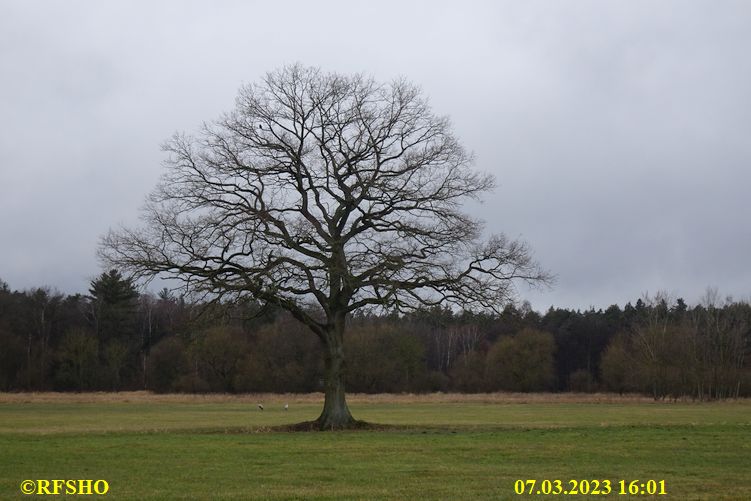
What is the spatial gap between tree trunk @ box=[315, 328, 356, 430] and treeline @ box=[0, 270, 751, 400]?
182 ft

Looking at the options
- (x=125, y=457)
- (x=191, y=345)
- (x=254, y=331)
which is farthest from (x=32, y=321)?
(x=125, y=457)

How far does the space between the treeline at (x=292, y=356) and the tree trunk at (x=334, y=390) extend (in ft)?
182

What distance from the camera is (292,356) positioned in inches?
4190

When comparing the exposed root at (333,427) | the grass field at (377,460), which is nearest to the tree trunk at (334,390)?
the exposed root at (333,427)

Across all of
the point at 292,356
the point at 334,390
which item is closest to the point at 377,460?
the point at 334,390

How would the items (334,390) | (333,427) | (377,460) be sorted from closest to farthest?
(377,460) < (333,427) < (334,390)

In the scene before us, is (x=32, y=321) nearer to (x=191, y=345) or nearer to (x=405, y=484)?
(x=191, y=345)

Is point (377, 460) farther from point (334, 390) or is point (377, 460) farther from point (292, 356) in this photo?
point (292, 356)

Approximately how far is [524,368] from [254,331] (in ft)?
116

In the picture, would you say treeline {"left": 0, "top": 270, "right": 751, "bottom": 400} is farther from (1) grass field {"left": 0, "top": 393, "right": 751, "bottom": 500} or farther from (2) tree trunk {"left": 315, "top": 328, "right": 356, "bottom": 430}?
(1) grass field {"left": 0, "top": 393, "right": 751, "bottom": 500}

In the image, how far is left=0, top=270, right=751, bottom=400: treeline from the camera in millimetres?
91500

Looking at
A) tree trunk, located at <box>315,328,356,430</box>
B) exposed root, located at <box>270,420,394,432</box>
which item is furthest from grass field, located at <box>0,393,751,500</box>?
tree trunk, located at <box>315,328,356,430</box>

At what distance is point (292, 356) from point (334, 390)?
71592mm

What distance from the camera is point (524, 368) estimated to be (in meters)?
104
